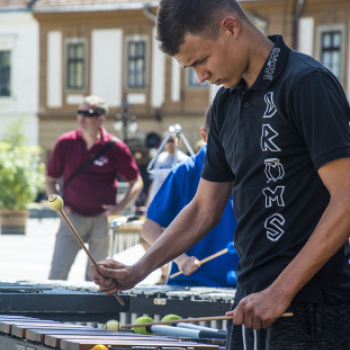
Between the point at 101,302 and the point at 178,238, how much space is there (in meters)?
0.76

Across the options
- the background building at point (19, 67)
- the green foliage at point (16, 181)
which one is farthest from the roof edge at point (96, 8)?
the green foliage at point (16, 181)

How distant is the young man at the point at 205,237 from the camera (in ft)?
13.2

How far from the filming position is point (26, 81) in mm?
26375

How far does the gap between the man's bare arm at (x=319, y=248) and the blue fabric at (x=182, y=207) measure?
1.92 meters

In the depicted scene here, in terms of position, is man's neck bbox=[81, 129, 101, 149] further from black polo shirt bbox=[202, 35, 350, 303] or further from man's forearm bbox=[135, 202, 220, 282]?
black polo shirt bbox=[202, 35, 350, 303]

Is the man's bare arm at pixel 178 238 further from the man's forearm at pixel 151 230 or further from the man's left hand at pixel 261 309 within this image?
the man's forearm at pixel 151 230

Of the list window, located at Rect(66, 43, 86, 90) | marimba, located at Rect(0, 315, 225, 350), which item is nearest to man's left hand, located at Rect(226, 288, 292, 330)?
marimba, located at Rect(0, 315, 225, 350)

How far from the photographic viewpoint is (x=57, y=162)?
664 centimetres

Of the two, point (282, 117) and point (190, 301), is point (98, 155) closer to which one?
point (190, 301)

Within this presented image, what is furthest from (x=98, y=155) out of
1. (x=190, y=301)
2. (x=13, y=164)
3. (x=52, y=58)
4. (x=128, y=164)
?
(x=52, y=58)

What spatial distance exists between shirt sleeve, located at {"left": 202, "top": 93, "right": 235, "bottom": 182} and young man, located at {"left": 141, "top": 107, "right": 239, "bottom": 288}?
1.41 m

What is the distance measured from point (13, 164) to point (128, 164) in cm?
1000

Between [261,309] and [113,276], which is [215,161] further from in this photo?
[261,309]

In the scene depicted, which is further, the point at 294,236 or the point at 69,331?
the point at 69,331
